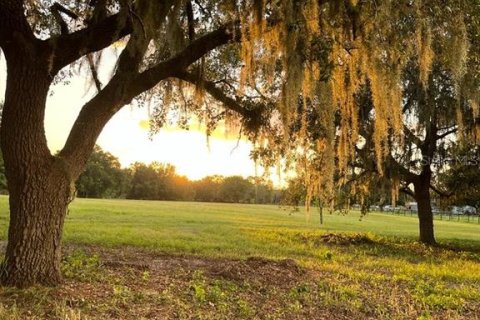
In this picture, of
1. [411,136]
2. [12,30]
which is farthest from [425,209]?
[12,30]

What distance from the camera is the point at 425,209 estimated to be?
18.0 metres

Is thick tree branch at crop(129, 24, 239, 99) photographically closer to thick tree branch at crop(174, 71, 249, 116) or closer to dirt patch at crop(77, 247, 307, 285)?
thick tree branch at crop(174, 71, 249, 116)

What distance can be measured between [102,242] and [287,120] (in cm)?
784

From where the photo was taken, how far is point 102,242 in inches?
507

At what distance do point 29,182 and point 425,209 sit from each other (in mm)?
14955

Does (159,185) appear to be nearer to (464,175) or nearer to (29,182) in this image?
(464,175)

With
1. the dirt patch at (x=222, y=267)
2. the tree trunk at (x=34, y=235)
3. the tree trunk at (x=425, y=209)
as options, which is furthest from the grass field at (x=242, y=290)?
the tree trunk at (x=425, y=209)

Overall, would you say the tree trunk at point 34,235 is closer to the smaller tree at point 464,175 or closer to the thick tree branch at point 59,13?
the thick tree branch at point 59,13

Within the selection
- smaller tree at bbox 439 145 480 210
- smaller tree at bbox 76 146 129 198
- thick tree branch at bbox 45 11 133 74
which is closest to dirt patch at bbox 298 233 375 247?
smaller tree at bbox 439 145 480 210

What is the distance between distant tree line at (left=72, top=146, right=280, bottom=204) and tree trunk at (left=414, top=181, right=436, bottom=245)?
2548 inches

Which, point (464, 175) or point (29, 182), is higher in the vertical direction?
point (464, 175)

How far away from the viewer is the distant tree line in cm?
8362

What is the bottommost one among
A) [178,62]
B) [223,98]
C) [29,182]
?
[29,182]

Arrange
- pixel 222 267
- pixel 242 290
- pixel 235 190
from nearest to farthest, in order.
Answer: pixel 242 290 < pixel 222 267 < pixel 235 190
